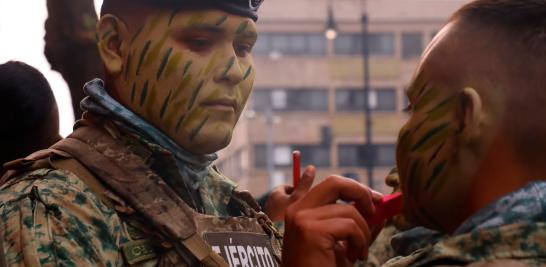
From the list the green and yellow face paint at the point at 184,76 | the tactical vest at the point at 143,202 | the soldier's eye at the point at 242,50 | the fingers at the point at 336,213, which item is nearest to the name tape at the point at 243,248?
the tactical vest at the point at 143,202

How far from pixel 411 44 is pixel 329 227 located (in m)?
31.9

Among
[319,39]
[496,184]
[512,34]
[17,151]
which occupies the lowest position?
[319,39]

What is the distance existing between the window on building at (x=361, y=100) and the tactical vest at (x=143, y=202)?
101 feet

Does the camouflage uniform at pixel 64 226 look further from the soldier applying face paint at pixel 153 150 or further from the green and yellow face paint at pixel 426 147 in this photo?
the green and yellow face paint at pixel 426 147

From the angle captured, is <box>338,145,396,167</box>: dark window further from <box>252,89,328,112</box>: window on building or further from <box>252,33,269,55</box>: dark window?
<box>252,33,269,55</box>: dark window

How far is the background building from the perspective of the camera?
32.6 m

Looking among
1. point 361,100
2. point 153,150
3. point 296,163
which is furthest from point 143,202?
point 361,100

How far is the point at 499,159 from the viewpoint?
1.91 metres

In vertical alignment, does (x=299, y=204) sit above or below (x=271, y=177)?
above

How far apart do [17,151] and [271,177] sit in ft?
87.8

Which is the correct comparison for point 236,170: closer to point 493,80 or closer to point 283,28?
point 283,28

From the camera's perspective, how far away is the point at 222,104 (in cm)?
271

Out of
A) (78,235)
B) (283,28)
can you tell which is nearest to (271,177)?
(283,28)

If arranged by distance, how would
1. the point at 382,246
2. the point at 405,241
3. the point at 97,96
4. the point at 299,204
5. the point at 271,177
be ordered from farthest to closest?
the point at 271,177 → the point at 382,246 → the point at 405,241 → the point at 97,96 → the point at 299,204
